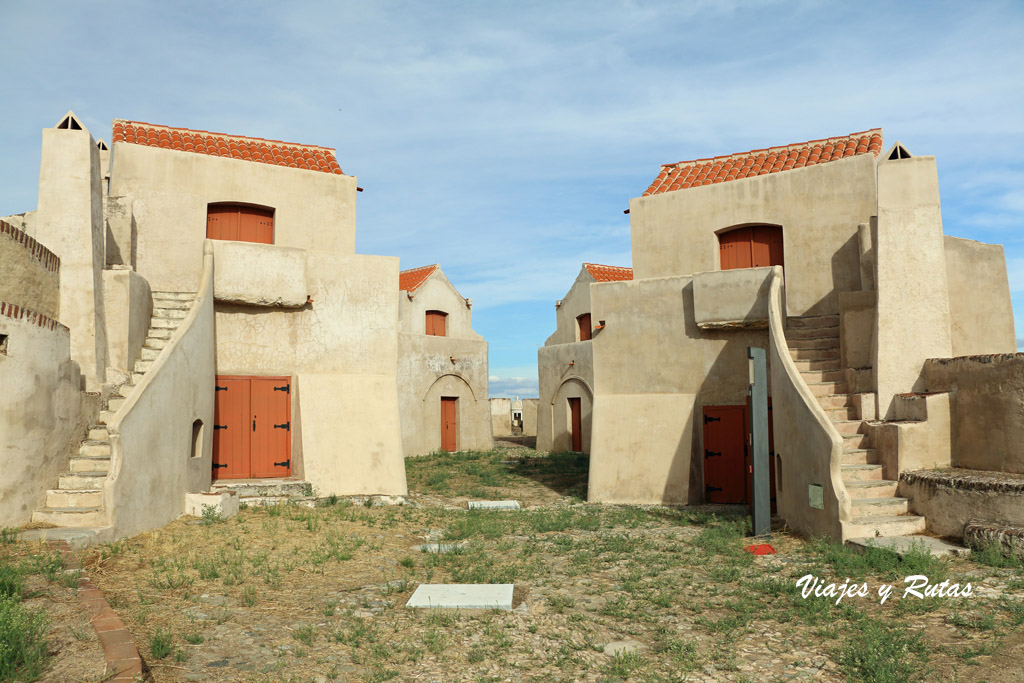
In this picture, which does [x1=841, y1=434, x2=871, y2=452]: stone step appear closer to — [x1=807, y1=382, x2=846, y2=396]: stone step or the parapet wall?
[x1=807, y1=382, x2=846, y2=396]: stone step

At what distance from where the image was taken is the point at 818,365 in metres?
12.7

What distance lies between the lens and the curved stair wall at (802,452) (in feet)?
30.4

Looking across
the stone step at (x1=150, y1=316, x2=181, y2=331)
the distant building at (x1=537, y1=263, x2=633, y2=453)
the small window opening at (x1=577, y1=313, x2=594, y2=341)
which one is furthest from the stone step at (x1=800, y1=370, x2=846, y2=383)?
the small window opening at (x1=577, y1=313, x2=594, y2=341)

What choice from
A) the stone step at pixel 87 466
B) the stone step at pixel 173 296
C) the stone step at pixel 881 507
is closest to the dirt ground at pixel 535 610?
the stone step at pixel 881 507

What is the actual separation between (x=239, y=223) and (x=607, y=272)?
618 inches

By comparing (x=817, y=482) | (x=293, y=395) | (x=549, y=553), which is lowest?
(x=549, y=553)

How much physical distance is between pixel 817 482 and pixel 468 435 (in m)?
17.2

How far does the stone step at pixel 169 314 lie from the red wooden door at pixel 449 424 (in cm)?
1309

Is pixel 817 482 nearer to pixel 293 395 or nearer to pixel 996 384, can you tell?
pixel 996 384

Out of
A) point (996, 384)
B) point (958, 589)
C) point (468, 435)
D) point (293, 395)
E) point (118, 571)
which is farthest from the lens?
point (468, 435)

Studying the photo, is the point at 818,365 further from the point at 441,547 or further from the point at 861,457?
the point at 441,547

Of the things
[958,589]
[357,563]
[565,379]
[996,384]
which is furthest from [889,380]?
[565,379]

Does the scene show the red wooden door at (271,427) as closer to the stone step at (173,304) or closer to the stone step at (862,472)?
the stone step at (173,304)

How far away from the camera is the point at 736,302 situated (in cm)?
1335
